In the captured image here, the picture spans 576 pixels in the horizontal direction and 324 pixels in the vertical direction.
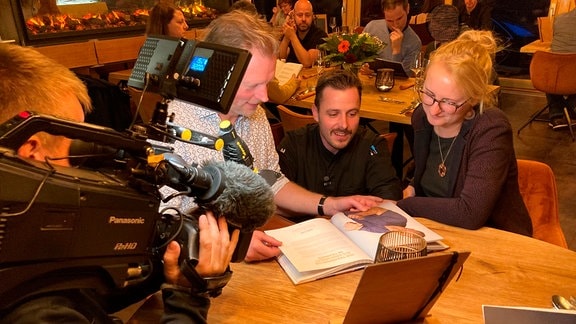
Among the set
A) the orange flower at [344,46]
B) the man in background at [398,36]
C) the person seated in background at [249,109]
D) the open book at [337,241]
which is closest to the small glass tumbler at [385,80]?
the orange flower at [344,46]

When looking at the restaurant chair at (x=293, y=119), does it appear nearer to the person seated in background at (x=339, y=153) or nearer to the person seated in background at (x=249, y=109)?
the person seated in background at (x=339, y=153)

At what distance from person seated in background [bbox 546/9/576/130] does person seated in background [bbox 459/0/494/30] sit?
108 cm

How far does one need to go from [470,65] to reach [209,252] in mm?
1197

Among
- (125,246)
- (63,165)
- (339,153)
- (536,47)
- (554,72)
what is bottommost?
(554,72)

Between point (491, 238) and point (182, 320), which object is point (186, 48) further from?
point (491, 238)

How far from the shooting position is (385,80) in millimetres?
3223

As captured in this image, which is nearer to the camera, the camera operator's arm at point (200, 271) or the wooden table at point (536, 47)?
the camera operator's arm at point (200, 271)

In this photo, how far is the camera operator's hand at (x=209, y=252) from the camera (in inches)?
34.3

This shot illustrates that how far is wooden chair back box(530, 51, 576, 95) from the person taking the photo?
431 cm

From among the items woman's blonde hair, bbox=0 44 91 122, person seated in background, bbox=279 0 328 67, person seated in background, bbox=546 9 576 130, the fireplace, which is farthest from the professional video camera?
person seated in background, bbox=546 9 576 130

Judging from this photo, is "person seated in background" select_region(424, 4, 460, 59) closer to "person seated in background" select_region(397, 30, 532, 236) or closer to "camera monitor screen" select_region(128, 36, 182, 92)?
"person seated in background" select_region(397, 30, 532, 236)

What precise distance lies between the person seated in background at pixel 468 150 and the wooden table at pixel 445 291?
220mm

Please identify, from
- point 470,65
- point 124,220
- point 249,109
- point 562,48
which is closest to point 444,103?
point 470,65

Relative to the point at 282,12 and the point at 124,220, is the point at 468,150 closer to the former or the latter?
the point at 124,220
